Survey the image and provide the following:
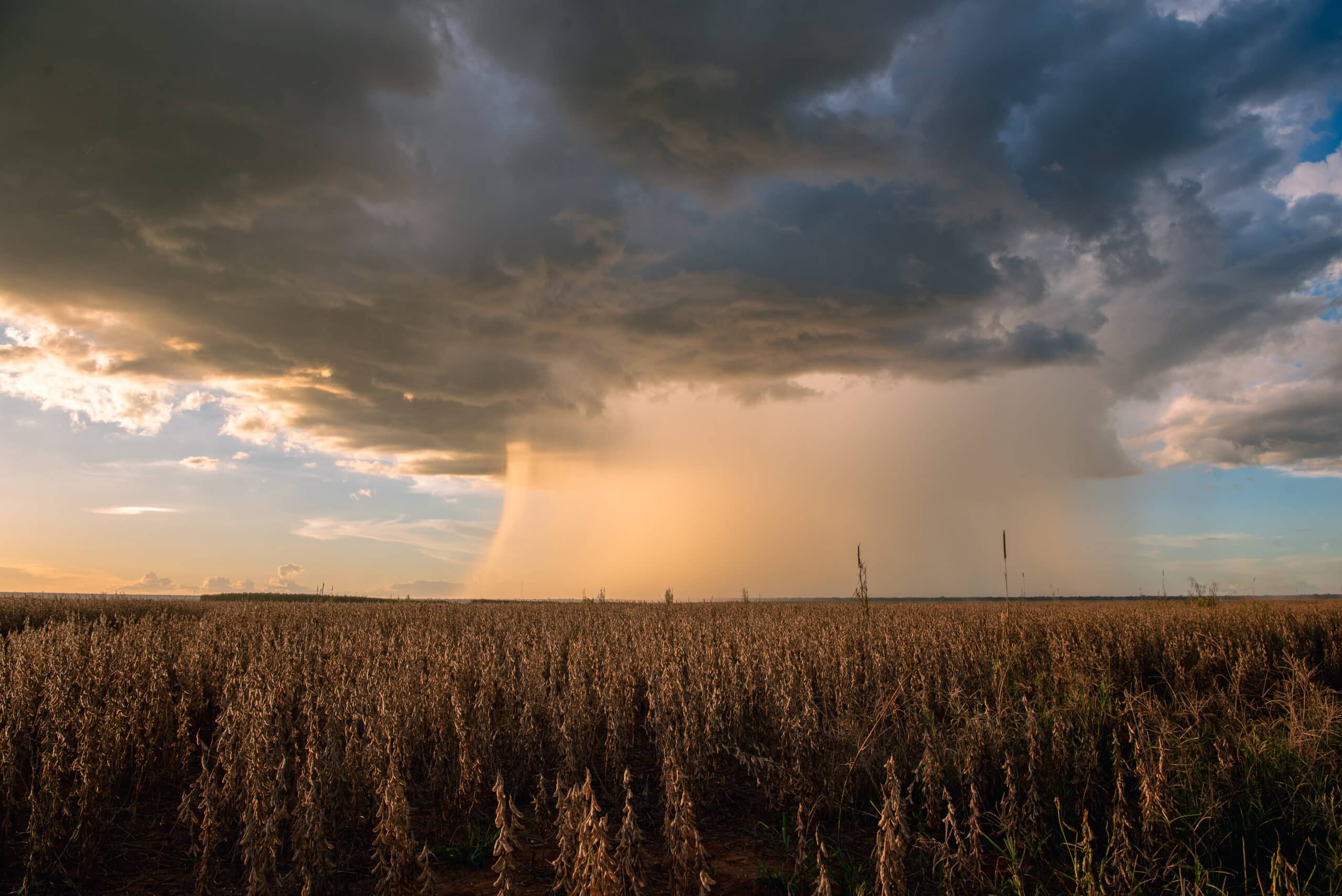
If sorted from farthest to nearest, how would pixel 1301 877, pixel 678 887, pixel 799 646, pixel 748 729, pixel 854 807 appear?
pixel 799 646 < pixel 748 729 < pixel 854 807 < pixel 1301 877 < pixel 678 887

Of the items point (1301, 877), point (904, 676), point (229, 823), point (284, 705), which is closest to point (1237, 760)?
point (1301, 877)

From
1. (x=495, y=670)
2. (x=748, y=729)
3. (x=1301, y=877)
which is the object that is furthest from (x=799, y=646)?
(x=1301, y=877)

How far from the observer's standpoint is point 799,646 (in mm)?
9344

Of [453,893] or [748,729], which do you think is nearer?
[453,893]

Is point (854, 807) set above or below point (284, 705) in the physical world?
below

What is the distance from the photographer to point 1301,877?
13.3ft

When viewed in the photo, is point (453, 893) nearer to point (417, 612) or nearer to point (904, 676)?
point (904, 676)

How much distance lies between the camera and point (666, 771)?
390 cm

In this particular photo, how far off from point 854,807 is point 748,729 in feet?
4.23

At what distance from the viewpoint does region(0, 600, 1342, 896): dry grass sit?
358cm

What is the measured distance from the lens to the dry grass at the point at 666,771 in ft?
11.7

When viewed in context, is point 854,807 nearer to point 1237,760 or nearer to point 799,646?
point 1237,760

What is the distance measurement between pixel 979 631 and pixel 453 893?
32.6 feet

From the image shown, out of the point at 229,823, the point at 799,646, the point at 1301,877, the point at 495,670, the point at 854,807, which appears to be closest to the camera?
the point at 1301,877
